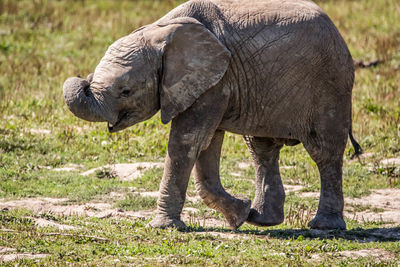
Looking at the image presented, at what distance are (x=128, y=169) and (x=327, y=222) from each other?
388 centimetres

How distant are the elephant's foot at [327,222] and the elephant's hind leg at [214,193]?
2.75 feet

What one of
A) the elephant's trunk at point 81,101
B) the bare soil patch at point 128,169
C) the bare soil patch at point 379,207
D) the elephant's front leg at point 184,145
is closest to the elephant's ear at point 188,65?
the elephant's front leg at point 184,145

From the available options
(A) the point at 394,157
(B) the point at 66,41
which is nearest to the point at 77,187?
(A) the point at 394,157

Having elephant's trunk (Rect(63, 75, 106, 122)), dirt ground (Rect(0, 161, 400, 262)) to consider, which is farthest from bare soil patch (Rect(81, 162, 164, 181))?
elephant's trunk (Rect(63, 75, 106, 122))

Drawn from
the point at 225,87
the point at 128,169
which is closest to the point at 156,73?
the point at 225,87

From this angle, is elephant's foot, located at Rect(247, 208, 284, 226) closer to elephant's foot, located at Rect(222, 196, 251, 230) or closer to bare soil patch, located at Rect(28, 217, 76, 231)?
elephant's foot, located at Rect(222, 196, 251, 230)

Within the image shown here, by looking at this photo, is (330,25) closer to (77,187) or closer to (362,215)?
(362,215)

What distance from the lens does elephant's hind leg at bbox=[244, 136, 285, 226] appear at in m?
9.58

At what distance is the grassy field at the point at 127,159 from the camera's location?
23.7ft

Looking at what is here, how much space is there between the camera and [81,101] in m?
8.05

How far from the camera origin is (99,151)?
12.6m

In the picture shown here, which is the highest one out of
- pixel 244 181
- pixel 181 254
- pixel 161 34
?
pixel 161 34

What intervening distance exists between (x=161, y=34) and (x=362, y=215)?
3.78 meters

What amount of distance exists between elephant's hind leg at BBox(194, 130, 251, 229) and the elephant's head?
1.08 metres
